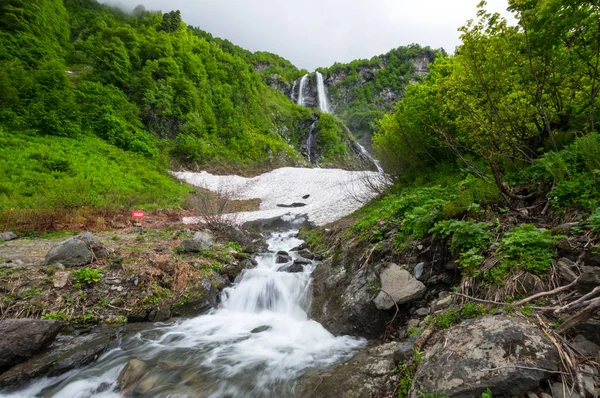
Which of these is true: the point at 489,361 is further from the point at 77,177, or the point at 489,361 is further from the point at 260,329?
the point at 77,177

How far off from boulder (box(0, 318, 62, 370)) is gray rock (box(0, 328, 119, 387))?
0.11 meters

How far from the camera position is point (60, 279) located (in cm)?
529

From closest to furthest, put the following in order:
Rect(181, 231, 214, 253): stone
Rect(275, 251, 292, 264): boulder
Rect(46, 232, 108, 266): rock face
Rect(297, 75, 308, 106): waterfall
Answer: Rect(46, 232, 108, 266): rock face → Rect(181, 231, 214, 253): stone → Rect(275, 251, 292, 264): boulder → Rect(297, 75, 308, 106): waterfall

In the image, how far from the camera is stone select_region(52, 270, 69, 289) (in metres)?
5.16

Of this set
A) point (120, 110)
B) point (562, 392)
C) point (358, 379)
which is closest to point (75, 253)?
point (358, 379)

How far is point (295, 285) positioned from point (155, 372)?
3.47 m

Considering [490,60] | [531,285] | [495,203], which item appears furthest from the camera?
[490,60]

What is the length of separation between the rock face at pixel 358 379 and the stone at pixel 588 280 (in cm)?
179

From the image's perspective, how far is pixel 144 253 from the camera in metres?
6.90

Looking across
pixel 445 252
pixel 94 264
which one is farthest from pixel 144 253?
pixel 445 252

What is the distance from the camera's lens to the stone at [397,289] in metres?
3.97

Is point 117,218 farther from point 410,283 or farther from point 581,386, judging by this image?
point 581,386

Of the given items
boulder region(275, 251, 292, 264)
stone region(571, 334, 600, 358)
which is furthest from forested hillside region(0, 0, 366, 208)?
stone region(571, 334, 600, 358)

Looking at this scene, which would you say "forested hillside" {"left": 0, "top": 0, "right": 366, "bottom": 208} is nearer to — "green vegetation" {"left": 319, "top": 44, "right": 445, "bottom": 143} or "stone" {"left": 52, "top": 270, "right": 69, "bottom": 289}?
"stone" {"left": 52, "top": 270, "right": 69, "bottom": 289}
